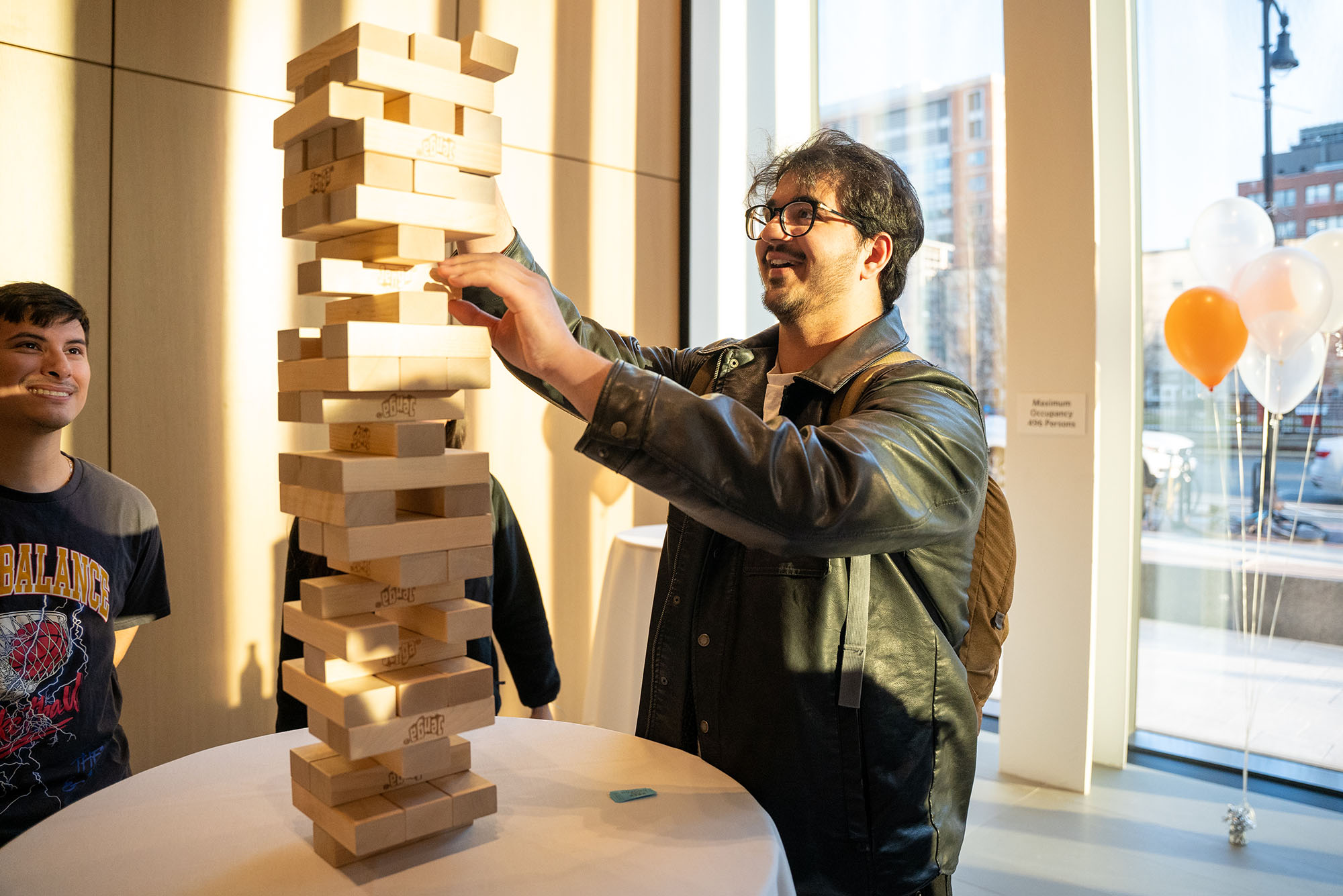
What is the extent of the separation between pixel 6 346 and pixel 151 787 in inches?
44.5

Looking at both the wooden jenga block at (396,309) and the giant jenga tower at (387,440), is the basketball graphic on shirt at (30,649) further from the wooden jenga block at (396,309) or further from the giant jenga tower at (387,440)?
the wooden jenga block at (396,309)

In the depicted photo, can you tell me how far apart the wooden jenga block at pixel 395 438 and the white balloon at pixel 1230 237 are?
10.6 feet

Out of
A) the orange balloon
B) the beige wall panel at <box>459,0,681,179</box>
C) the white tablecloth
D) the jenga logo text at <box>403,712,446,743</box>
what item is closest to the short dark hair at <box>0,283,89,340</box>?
the jenga logo text at <box>403,712,446,743</box>

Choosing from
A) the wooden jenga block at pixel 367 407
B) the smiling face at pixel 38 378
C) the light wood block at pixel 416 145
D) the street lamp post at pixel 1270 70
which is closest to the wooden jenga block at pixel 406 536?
the wooden jenga block at pixel 367 407

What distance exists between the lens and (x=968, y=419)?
4.65 ft

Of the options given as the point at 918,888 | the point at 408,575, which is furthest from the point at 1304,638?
the point at 408,575

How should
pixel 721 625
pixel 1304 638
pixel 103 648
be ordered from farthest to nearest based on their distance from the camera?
pixel 1304 638, pixel 103 648, pixel 721 625

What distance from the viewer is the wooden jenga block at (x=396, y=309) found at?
3.74 feet

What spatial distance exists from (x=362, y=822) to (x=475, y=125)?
83 centimetres

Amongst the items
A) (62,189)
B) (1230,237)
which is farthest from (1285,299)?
(62,189)

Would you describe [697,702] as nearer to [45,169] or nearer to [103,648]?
[103,648]

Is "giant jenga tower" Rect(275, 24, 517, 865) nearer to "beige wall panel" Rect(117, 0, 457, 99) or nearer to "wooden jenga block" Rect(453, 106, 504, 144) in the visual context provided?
"wooden jenga block" Rect(453, 106, 504, 144)

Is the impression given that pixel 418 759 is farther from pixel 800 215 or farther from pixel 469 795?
pixel 800 215

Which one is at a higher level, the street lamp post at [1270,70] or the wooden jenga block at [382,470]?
the street lamp post at [1270,70]
